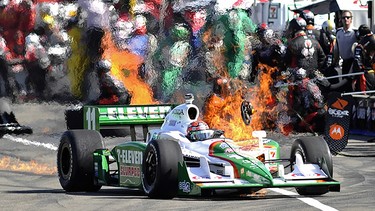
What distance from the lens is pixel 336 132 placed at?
1966 centimetres

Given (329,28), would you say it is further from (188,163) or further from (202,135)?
(188,163)

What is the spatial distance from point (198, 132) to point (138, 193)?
1045mm

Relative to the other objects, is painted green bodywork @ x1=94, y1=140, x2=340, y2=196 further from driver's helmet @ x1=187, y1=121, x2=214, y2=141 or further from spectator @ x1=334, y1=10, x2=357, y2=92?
spectator @ x1=334, y1=10, x2=357, y2=92

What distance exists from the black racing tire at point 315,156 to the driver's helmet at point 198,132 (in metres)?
0.94

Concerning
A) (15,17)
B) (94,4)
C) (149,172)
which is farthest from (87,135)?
(15,17)

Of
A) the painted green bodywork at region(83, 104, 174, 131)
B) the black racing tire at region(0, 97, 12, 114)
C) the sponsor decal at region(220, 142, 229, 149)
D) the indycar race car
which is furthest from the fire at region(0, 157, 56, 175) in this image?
the sponsor decal at region(220, 142, 229, 149)

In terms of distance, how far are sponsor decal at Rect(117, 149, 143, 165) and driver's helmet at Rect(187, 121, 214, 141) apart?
58cm

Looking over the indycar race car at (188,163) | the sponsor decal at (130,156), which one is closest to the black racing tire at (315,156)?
the indycar race car at (188,163)

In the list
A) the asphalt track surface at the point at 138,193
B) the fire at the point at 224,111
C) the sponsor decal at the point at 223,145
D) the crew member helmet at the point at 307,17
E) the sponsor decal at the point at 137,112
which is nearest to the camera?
the asphalt track surface at the point at 138,193

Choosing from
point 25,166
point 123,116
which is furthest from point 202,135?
point 25,166

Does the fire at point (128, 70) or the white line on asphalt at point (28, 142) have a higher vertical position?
the fire at point (128, 70)

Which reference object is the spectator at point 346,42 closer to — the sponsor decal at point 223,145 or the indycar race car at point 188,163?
the indycar race car at point 188,163

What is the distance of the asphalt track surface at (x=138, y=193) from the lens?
1340cm

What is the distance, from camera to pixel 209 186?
13.4m
